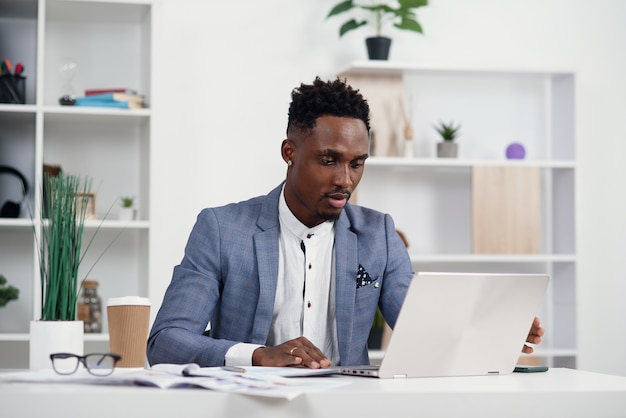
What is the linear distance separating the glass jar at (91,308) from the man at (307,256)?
1561 millimetres

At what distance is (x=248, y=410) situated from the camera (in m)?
1.34

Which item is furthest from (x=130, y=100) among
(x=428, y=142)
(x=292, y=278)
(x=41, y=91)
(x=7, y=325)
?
(x=292, y=278)

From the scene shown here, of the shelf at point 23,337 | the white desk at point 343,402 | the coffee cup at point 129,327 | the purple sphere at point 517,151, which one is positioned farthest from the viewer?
the purple sphere at point 517,151

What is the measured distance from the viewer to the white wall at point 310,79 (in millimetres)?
4211

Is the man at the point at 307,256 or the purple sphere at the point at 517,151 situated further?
the purple sphere at the point at 517,151

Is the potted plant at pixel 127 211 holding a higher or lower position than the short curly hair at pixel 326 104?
lower

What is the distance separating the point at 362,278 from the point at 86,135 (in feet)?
6.96

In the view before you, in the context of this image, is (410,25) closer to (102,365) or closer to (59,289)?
(59,289)

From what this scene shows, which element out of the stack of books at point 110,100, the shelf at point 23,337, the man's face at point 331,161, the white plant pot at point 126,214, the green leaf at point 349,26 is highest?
the green leaf at point 349,26

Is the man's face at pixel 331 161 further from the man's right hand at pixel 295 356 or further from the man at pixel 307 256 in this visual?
the man's right hand at pixel 295 356

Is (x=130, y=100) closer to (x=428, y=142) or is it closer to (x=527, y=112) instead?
(x=428, y=142)

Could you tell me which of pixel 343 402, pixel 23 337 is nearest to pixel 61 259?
pixel 343 402

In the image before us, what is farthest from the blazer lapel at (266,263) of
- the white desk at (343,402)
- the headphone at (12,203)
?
the headphone at (12,203)

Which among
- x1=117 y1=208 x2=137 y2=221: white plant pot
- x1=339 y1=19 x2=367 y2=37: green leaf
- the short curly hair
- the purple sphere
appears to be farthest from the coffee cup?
the purple sphere
